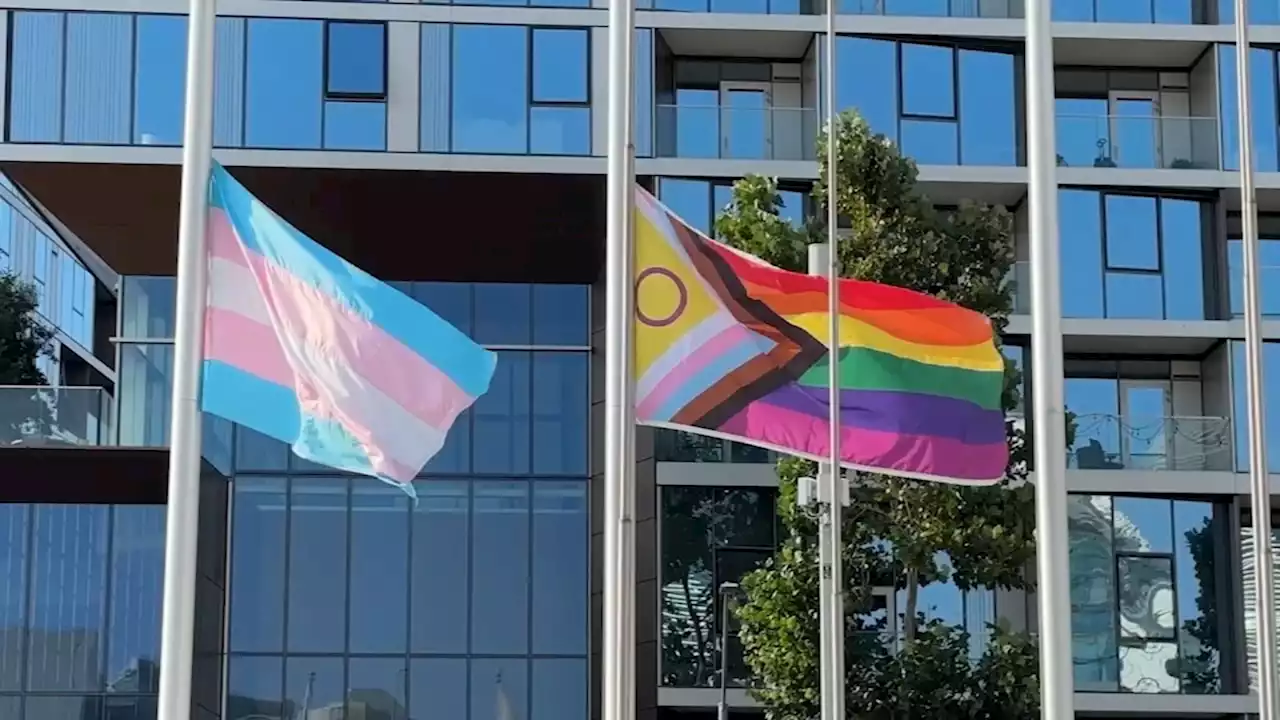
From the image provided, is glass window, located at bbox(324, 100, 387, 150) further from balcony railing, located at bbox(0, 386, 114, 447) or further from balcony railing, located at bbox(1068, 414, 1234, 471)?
balcony railing, located at bbox(1068, 414, 1234, 471)

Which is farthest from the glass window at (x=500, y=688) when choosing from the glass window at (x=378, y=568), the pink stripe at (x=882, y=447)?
the pink stripe at (x=882, y=447)

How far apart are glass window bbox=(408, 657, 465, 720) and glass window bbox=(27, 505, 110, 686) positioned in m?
5.29

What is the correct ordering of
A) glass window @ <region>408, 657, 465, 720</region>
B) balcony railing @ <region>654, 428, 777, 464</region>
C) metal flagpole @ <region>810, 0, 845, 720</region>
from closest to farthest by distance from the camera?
metal flagpole @ <region>810, 0, 845, 720</region> → glass window @ <region>408, 657, 465, 720</region> → balcony railing @ <region>654, 428, 777, 464</region>

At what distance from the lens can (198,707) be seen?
112 ft

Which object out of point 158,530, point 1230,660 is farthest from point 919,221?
point 158,530

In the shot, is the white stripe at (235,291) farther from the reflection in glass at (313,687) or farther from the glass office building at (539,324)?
the reflection in glass at (313,687)

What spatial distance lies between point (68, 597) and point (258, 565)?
12.2 feet

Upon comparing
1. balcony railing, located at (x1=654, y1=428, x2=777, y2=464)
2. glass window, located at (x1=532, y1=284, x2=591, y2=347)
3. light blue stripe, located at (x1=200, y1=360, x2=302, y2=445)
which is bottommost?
light blue stripe, located at (x1=200, y1=360, x2=302, y2=445)

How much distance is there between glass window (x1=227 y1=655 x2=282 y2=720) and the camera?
3441 cm

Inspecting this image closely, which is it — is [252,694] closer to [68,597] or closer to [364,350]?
[68,597]

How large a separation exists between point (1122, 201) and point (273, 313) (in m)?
25.2

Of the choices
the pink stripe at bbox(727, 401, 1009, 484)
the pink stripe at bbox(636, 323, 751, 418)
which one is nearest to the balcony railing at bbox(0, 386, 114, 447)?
the pink stripe at bbox(727, 401, 1009, 484)

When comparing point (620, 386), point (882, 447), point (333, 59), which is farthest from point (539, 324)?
point (620, 386)

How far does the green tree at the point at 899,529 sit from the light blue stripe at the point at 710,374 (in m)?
9.44
